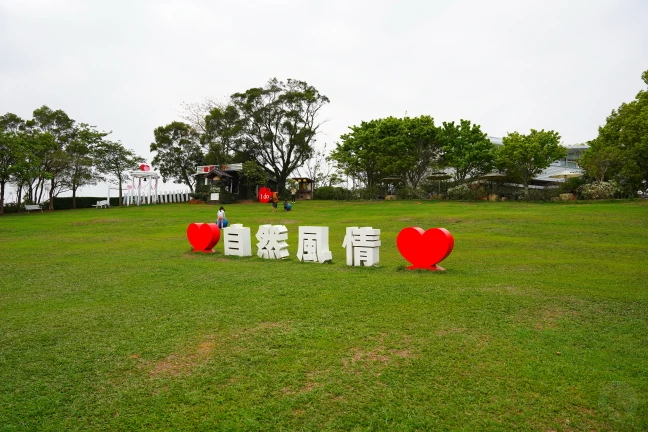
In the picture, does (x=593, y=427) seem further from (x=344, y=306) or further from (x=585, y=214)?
(x=585, y=214)

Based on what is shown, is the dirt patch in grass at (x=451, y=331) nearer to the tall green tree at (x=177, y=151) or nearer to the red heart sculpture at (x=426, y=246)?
the red heart sculpture at (x=426, y=246)

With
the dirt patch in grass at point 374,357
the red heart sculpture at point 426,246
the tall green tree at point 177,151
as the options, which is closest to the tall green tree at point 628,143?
the red heart sculpture at point 426,246

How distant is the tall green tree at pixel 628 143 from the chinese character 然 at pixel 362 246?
24272mm

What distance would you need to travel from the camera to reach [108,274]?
10.7 meters

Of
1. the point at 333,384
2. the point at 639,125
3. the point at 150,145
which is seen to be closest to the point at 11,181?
the point at 150,145

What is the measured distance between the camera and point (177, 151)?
55406mm

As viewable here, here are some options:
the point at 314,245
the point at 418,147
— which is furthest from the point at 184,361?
the point at 418,147

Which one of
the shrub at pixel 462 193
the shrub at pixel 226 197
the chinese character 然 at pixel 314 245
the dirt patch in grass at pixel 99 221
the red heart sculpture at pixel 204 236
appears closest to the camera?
the chinese character 然 at pixel 314 245

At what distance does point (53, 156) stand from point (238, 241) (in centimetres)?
3573

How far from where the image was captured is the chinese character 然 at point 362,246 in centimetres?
1092

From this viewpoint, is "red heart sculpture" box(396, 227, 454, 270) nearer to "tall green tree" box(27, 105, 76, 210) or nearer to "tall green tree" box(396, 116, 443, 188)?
"tall green tree" box(396, 116, 443, 188)

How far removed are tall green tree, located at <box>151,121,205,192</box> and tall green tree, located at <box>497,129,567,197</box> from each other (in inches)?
1366

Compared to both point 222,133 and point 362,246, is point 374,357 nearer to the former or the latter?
point 362,246

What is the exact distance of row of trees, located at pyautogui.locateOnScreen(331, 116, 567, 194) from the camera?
36.9 m
